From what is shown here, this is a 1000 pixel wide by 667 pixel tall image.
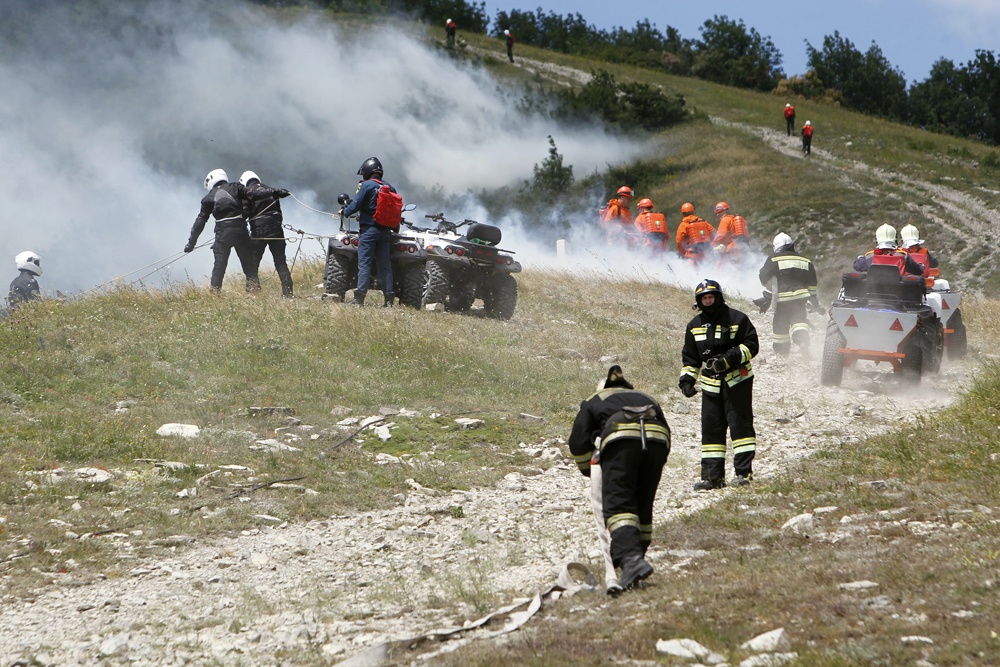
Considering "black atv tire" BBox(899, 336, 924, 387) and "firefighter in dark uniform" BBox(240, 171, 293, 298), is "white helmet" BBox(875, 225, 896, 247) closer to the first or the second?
"black atv tire" BBox(899, 336, 924, 387)

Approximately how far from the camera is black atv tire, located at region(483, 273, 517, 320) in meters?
17.8

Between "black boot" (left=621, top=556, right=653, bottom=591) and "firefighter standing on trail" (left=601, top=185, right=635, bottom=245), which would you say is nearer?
"black boot" (left=621, top=556, right=653, bottom=591)

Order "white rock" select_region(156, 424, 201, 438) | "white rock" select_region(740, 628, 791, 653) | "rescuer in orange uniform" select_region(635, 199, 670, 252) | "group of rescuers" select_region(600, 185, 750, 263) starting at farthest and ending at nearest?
"rescuer in orange uniform" select_region(635, 199, 670, 252) < "group of rescuers" select_region(600, 185, 750, 263) < "white rock" select_region(156, 424, 201, 438) < "white rock" select_region(740, 628, 791, 653)

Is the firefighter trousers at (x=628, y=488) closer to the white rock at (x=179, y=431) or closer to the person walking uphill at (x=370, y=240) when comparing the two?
the white rock at (x=179, y=431)

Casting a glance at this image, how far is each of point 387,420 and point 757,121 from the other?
46.4 meters

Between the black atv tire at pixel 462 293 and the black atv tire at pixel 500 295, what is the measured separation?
0.25m

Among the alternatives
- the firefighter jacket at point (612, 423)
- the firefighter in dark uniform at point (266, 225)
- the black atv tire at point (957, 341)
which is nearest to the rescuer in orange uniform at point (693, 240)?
the black atv tire at point (957, 341)

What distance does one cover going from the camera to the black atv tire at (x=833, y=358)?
13.7m

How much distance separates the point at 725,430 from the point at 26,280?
11337mm

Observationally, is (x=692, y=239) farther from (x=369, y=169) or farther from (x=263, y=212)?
(x=263, y=212)

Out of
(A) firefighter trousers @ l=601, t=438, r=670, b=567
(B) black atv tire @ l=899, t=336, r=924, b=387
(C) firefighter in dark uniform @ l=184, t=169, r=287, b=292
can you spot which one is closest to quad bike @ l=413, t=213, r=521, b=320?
(C) firefighter in dark uniform @ l=184, t=169, r=287, b=292

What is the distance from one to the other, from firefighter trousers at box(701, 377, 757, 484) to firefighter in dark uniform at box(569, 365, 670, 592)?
281 centimetres

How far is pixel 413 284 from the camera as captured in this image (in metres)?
17.0

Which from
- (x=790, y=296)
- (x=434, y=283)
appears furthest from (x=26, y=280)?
(x=790, y=296)
